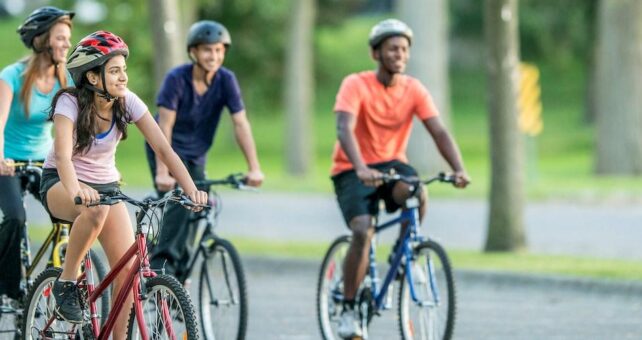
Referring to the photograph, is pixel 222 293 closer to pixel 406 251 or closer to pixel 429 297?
pixel 406 251

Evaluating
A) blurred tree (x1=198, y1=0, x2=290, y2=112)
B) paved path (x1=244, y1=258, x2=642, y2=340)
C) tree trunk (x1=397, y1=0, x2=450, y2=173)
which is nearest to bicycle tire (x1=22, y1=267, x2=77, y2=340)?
paved path (x1=244, y1=258, x2=642, y2=340)

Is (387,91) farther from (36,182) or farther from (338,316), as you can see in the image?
(36,182)

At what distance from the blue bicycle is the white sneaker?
0.04 m

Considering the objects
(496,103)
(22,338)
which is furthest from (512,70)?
(22,338)

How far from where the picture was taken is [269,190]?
92.9ft

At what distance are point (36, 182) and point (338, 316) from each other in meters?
1.88

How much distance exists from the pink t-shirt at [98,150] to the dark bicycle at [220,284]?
1.40 m

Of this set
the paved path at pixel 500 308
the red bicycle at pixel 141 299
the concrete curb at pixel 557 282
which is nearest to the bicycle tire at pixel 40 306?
the red bicycle at pixel 141 299

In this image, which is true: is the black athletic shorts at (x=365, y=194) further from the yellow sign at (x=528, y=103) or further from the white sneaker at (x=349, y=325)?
the yellow sign at (x=528, y=103)

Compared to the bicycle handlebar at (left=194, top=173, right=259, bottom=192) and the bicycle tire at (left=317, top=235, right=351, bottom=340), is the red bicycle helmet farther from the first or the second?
the bicycle tire at (left=317, top=235, right=351, bottom=340)

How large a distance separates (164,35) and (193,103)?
18.1 feet

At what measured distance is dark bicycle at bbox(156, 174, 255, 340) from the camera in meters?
8.59

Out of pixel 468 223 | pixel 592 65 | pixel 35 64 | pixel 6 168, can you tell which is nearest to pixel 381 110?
pixel 35 64

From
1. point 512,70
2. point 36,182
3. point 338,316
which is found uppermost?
point 512,70
